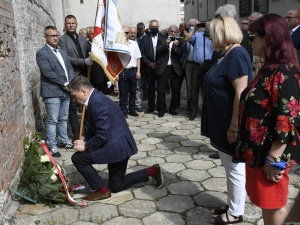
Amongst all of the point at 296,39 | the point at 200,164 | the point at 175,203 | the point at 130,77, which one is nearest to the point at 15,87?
the point at 175,203

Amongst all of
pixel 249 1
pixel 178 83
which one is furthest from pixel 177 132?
pixel 249 1

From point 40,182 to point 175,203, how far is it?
56.6 inches

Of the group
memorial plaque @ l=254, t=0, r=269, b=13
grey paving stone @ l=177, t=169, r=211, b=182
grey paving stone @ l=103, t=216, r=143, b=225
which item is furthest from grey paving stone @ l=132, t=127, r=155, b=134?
memorial plaque @ l=254, t=0, r=269, b=13

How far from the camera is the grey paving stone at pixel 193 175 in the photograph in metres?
4.08

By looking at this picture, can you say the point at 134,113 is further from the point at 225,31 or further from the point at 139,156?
the point at 225,31

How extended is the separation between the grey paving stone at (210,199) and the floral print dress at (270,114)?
4.37 ft

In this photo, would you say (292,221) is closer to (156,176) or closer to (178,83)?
(156,176)

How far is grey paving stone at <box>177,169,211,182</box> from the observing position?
13.4ft

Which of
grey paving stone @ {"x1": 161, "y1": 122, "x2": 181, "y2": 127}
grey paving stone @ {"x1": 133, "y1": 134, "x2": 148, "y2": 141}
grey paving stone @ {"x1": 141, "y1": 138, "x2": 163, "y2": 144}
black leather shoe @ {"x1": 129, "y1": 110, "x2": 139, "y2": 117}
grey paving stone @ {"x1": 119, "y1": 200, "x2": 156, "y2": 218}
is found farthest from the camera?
black leather shoe @ {"x1": 129, "y1": 110, "x2": 139, "y2": 117}

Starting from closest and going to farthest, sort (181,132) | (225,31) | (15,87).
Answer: (225,31) < (15,87) < (181,132)

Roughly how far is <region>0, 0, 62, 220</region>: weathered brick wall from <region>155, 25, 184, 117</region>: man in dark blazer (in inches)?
99.5

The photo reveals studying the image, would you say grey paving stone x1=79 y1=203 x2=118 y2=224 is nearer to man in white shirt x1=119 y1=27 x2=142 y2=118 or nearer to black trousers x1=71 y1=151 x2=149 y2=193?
black trousers x1=71 y1=151 x2=149 y2=193

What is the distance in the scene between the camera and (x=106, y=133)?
341 cm

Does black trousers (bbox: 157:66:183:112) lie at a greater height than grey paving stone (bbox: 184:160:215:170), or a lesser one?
greater
